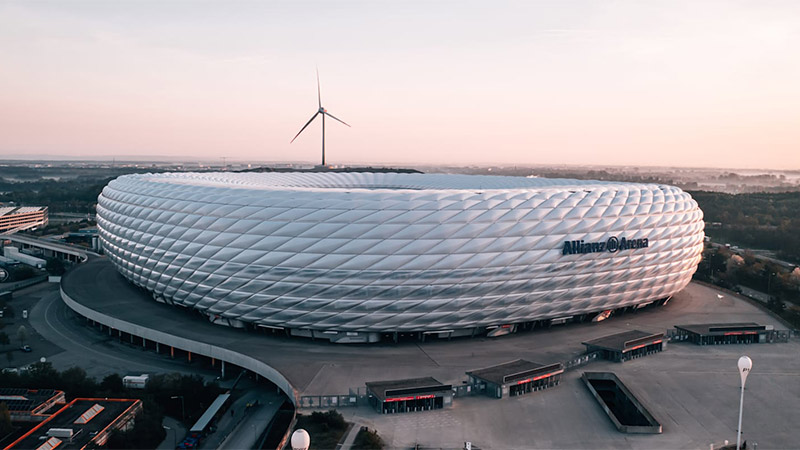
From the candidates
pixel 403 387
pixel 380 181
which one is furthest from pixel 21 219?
pixel 403 387

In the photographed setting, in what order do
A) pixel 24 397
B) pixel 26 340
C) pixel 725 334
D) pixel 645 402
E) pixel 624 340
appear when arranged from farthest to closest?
pixel 26 340, pixel 725 334, pixel 624 340, pixel 645 402, pixel 24 397

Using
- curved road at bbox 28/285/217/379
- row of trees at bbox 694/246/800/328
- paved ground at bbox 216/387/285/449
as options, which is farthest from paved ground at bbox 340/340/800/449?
row of trees at bbox 694/246/800/328

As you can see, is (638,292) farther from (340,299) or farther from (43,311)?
(43,311)

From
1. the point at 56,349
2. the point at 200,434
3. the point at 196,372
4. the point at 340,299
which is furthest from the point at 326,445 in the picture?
the point at 56,349

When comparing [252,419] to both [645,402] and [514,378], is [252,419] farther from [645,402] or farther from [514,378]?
[645,402]

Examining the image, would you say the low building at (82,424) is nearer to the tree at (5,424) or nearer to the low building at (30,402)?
the low building at (30,402)

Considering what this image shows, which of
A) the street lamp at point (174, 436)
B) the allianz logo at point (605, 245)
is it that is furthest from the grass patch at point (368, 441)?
the allianz logo at point (605, 245)

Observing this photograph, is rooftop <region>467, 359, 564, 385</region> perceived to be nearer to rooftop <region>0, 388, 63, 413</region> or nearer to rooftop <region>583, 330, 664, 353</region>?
rooftop <region>583, 330, 664, 353</region>
